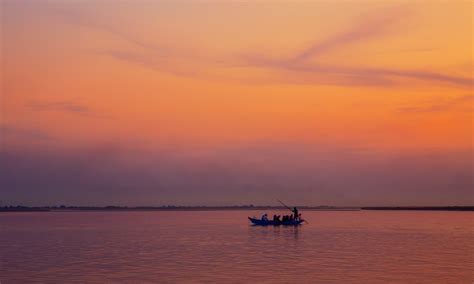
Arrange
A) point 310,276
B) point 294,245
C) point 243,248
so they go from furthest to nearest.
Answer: point 294,245 < point 243,248 < point 310,276

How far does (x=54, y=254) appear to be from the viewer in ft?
133

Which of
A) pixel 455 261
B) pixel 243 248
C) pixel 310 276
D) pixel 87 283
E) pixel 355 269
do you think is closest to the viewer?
pixel 87 283

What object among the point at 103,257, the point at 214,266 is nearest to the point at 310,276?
the point at 214,266

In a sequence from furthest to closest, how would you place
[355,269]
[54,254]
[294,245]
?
[294,245] < [54,254] < [355,269]

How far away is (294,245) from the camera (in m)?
48.4

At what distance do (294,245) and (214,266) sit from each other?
16.7 m

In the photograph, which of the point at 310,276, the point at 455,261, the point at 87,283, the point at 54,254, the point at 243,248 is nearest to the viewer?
the point at 87,283

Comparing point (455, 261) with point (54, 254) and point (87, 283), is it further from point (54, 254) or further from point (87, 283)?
point (54, 254)

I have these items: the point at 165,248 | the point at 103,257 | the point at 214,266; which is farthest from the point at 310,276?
the point at 165,248

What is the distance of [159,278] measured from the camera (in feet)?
94.0

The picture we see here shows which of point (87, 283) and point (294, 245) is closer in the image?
point (87, 283)

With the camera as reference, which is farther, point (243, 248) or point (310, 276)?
point (243, 248)

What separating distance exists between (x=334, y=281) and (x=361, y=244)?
2178 centimetres

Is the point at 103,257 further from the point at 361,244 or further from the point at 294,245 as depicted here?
the point at 361,244
